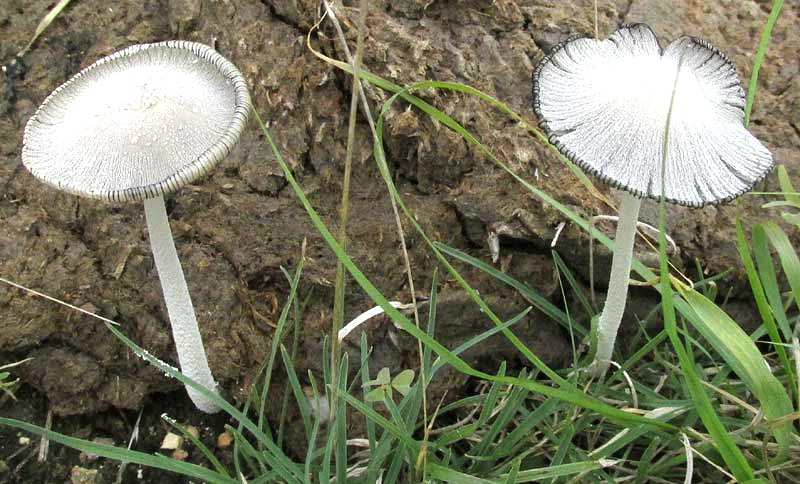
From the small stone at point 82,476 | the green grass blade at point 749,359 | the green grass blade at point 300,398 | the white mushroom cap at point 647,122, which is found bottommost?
the small stone at point 82,476

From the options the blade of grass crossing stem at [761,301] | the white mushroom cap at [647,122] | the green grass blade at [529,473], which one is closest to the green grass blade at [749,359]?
the blade of grass crossing stem at [761,301]

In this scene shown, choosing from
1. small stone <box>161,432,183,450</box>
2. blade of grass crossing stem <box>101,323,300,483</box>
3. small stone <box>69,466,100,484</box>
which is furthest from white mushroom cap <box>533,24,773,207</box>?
small stone <box>69,466,100,484</box>

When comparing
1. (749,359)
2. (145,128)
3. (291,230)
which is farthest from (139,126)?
(749,359)

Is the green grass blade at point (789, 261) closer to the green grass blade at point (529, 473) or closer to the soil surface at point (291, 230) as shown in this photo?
the soil surface at point (291, 230)

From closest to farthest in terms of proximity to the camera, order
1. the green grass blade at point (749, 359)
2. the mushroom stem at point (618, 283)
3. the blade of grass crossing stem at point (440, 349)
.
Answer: the blade of grass crossing stem at point (440, 349)
the green grass blade at point (749, 359)
the mushroom stem at point (618, 283)

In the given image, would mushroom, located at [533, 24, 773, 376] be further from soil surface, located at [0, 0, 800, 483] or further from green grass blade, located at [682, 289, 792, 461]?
soil surface, located at [0, 0, 800, 483]

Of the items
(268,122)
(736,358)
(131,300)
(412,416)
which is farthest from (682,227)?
(131,300)
